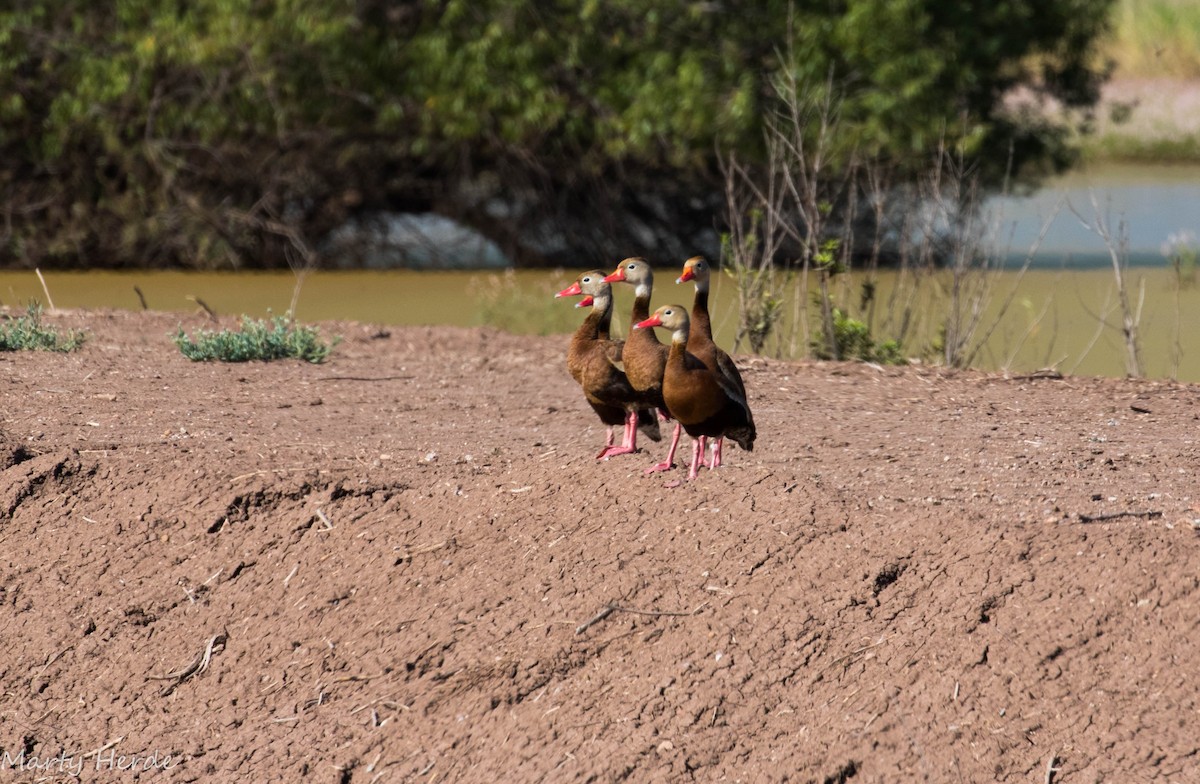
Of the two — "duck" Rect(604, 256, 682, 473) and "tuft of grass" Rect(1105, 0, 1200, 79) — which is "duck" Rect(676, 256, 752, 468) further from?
"tuft of grass" Rect(1105, 0, 1200, 79)

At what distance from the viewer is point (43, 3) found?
14.5 meters

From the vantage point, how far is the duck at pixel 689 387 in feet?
15.2

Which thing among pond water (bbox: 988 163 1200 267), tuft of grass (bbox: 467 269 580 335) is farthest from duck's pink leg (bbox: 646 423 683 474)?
pond water (bbox: 988 163 1200 267)

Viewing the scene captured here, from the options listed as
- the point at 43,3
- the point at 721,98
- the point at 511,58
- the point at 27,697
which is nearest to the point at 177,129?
the point at 43,3

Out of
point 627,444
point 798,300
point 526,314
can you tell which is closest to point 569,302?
point 526,314

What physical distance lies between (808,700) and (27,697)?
255 cm

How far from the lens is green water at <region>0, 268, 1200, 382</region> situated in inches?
430

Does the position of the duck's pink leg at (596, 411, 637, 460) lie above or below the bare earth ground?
above

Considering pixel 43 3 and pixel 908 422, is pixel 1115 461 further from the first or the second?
pixel 43 3

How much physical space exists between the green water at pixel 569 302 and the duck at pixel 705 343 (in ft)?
14.6

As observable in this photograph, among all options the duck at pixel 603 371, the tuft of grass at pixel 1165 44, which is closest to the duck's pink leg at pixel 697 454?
the duck at pixel 603 371

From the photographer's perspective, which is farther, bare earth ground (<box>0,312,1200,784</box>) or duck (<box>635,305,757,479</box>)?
duck (<box>635,305,757,479</box>)

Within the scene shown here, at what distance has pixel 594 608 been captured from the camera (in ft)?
15.2

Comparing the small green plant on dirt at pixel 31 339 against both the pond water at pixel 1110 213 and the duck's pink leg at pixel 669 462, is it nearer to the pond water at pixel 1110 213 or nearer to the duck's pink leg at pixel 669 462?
the duck's pink leg at pixel 669 462
